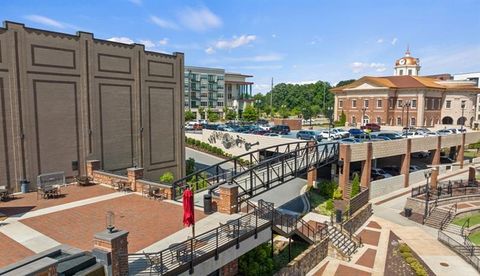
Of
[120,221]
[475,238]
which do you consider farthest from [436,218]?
[120,221]

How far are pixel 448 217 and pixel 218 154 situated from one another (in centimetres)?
3232

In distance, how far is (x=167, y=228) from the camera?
14.0 m

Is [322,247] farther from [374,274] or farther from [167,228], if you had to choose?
[167,228]


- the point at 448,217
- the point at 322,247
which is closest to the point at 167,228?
the point at 322,247

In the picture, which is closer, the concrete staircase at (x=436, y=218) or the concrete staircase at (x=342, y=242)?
the concrete staircase at (x=342, y=242)

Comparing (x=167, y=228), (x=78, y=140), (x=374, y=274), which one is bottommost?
(x=374, y=274)

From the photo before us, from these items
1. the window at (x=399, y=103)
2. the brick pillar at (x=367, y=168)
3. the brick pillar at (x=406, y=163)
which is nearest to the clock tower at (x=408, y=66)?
the window at (x=399, y=103)

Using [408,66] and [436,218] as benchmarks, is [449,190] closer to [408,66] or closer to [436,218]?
[436,218]

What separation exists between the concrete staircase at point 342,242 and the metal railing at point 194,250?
9.35 meters

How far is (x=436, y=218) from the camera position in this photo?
1171 inches

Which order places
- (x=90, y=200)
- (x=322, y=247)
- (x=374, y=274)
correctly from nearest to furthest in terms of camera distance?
(x=90, y=200), (x=374, y=274), (x=322, y=247)

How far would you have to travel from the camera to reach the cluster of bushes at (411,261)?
20.0 metres

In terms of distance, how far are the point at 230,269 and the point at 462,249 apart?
18778 millimetres

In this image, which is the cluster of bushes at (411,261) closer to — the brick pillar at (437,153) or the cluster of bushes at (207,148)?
the brick pillar at (437,153)
